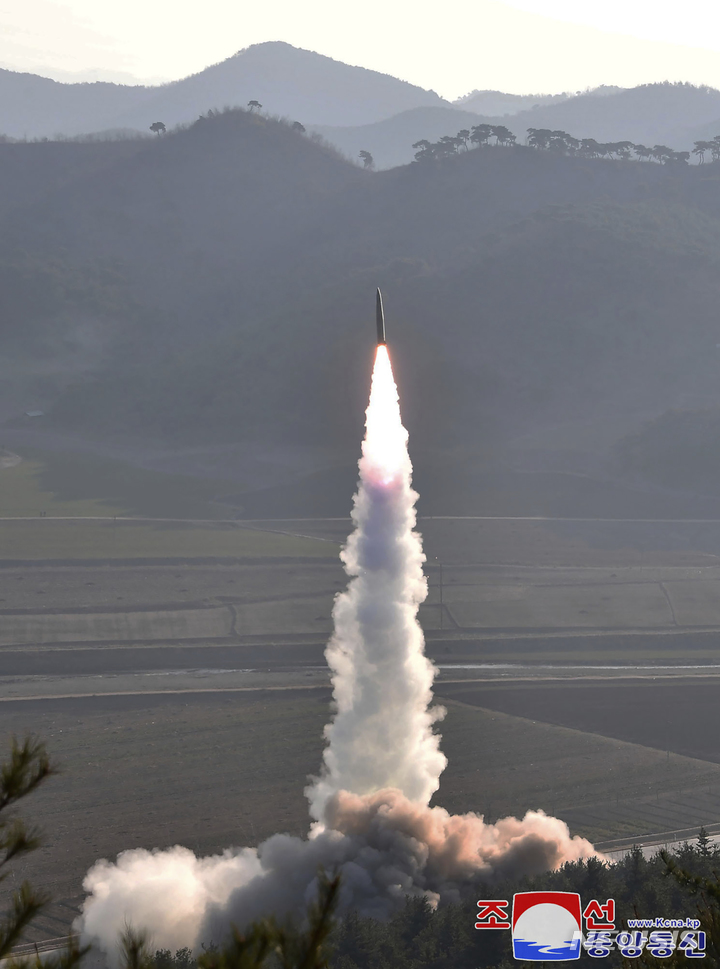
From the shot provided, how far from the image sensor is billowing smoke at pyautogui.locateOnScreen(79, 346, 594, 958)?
4019 cm

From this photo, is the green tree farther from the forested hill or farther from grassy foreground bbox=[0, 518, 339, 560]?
the forested hill

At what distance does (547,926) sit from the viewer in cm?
3750

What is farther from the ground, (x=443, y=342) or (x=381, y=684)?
(x=443, y=342)

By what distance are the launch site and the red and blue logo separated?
0.34 ft

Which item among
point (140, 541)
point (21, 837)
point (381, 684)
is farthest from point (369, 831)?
point (140, 541)

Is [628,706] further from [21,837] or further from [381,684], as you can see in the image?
[21,837]

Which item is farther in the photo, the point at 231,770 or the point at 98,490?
the point at 98,490

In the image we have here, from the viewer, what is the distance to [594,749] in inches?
2388

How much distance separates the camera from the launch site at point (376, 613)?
39.9 m

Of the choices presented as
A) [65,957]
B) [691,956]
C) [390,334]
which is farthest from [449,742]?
[390,334]

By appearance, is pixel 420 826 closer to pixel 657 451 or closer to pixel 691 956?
A: pixel 691 956

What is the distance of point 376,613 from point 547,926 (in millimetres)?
11847

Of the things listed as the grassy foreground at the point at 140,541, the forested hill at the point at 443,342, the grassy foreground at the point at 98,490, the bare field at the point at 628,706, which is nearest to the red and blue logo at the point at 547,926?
the bare field at the point at 628,706

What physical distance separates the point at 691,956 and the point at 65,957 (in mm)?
19798
